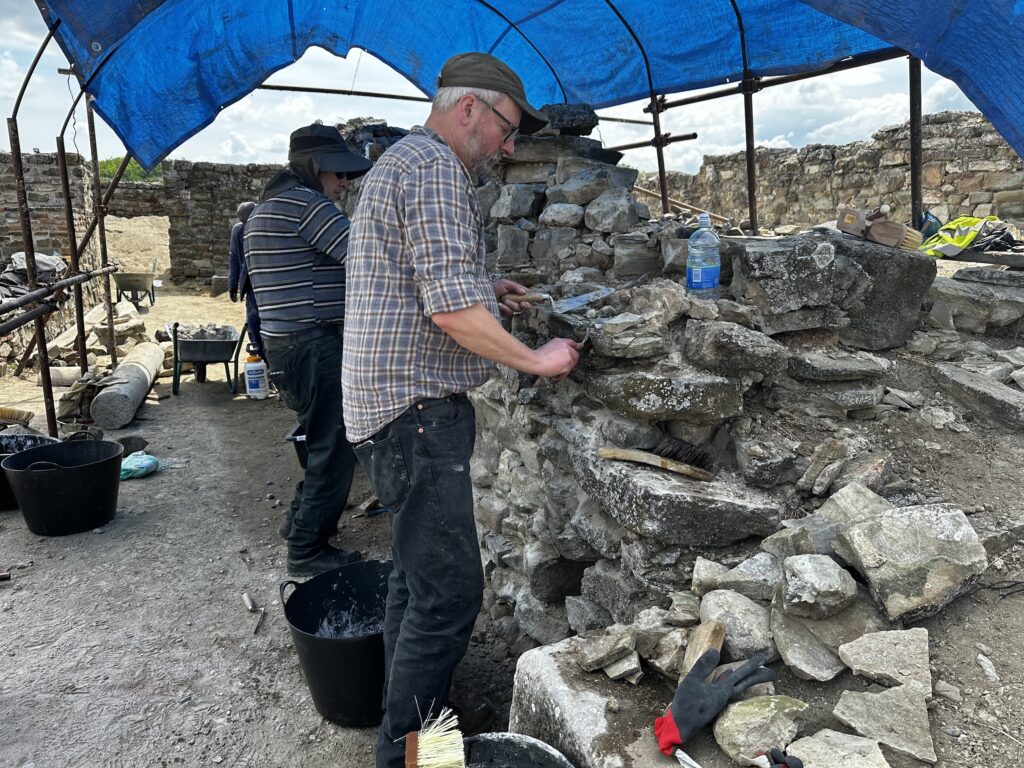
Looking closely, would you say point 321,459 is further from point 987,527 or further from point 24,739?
point 987,527

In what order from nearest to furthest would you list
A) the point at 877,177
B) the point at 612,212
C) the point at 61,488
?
the point at 612,212, the point at 61,488, the point at 877,177

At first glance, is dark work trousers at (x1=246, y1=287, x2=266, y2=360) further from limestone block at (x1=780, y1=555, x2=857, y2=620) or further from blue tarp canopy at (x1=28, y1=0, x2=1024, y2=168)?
limestone block at (x1=780, y1=555, x2=857, y2=620)

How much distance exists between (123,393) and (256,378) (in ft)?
4.27

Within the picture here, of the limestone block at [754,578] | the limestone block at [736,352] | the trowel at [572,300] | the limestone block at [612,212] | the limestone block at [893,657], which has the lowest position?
the limestone block at [893,657]

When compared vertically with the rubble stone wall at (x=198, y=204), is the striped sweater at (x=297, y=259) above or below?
below

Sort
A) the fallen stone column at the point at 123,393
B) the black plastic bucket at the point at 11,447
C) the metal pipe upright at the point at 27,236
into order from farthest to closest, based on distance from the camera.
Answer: the fallen stone column at the point at 123,393 < the metal pipe upright at the point at 27,236 < the black plastic bucket at the point at 11,447

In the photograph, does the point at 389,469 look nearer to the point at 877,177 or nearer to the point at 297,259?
the point at 297,259

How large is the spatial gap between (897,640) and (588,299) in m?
1.81

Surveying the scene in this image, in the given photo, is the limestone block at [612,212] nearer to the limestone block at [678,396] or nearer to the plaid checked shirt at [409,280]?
the limestone block at [678,396]

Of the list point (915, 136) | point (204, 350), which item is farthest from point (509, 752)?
point (204, 350)

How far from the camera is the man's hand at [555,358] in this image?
213cm

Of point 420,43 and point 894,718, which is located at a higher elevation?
point 420,43

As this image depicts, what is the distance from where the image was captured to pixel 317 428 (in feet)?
12.6

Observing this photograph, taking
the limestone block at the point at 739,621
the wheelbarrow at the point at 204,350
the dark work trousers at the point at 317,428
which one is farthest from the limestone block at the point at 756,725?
the wheelbarrow at the point at 204,350
